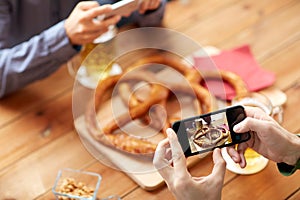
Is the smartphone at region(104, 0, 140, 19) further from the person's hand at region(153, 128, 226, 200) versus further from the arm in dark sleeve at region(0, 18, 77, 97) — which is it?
the person's hand at region(153, 128, 226, 200)

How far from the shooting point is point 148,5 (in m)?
1.60

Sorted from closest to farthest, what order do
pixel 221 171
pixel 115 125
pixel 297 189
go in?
pixel 221 171
pixel 297 189
pixel 115 125

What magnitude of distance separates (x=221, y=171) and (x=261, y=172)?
230mm

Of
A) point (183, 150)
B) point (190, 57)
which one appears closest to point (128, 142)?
point (183, 150)

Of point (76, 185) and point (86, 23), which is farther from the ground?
point (86, 23)

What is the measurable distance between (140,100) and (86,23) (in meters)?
0.24

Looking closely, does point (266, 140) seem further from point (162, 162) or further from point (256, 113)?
point (162, 162)

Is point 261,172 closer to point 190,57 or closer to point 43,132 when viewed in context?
point 190,57

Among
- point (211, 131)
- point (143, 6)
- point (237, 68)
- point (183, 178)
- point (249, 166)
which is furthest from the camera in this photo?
point (143, 6)

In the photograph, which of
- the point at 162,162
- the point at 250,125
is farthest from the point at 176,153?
the point at 250,125

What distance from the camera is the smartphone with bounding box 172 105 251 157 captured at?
1109 mm

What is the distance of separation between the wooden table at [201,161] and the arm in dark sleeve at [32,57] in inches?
2.2

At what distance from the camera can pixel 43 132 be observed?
1.39 metres

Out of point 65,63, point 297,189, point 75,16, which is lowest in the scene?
point 297,189
